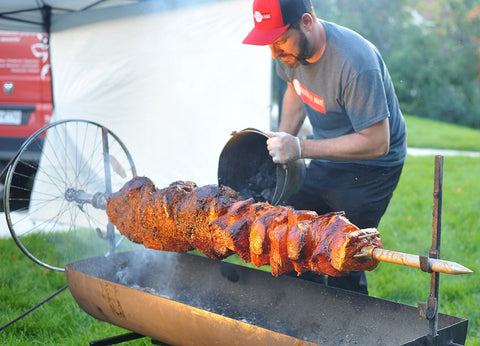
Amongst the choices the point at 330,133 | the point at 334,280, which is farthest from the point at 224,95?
the point at 334,280

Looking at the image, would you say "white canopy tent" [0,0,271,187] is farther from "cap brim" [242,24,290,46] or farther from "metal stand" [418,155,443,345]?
"metal stand" [418,155,443,345]

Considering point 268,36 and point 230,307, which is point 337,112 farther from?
point 230,307

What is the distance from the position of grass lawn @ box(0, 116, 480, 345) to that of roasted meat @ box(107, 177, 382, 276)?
1009mm

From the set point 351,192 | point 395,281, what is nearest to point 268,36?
point 351,192

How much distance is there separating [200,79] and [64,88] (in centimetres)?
190

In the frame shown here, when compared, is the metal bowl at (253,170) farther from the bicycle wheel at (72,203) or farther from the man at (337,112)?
the bicycle wheel at (72,203)

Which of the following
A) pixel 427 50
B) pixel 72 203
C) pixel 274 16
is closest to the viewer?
pixel 274 16

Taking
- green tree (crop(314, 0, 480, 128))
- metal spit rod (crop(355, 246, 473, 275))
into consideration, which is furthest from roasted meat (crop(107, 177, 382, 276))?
green tree (crop(314, 0, 480, 128))

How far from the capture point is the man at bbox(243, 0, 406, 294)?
2.83 meters

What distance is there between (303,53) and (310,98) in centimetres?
38

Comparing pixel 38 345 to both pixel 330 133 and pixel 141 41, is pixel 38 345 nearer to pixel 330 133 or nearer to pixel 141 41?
pixel 330 133

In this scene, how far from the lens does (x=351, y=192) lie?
335 cm

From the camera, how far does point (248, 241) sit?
251 cm

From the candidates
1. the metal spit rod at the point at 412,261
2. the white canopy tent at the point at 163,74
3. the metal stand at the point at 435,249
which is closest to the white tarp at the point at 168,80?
the white canopy tent at the point at 163,74
